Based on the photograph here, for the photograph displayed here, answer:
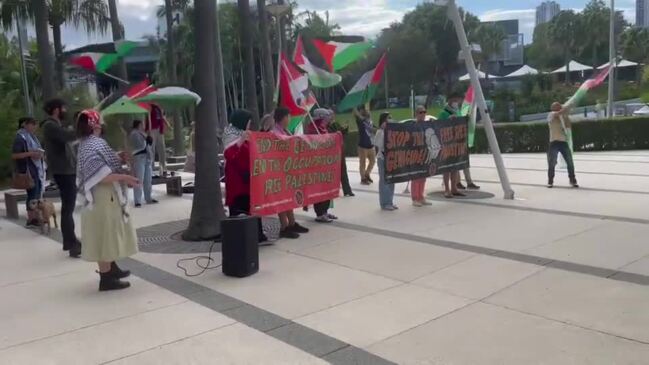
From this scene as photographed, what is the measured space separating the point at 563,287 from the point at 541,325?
3.49ft

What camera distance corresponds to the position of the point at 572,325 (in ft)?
15.3

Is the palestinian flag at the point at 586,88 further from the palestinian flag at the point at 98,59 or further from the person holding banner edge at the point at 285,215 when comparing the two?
the palestinian flag at the point at 98,59

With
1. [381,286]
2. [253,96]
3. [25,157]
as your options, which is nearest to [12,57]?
[253,96]

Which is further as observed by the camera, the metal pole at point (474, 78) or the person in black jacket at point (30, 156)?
the metal pole at point (474, 78)

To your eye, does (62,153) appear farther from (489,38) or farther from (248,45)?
(489,38)

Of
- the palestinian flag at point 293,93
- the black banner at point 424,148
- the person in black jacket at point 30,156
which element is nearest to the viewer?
the palestinian flag at point 293,93

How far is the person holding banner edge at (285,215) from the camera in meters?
8.12

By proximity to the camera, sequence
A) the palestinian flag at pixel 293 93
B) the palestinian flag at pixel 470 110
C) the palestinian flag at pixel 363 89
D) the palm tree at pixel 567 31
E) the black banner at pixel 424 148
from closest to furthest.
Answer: the palestinian flag at pixel 293 93
the black banner at pixel 424 148
the palestinian flag at pixel 363 89
the palestinian flag at pixel 470 110
the palm tree at pixel 567 31

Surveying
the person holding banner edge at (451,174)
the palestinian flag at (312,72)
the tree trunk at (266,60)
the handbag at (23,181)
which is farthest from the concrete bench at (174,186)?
the tree trunk at (266,60)

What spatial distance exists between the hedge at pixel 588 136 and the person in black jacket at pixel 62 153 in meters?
19.9

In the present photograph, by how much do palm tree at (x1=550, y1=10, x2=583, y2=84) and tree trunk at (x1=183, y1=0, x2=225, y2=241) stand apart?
76587mm

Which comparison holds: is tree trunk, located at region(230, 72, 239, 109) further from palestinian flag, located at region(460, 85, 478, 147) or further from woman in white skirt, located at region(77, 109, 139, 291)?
woman in white skirt, located at region(77, 109, 139, 291)

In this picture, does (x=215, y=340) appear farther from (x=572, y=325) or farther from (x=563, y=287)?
(x=563, y=287)

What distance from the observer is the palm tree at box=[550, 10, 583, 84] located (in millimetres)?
77938
